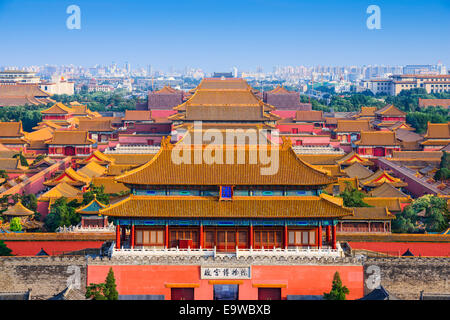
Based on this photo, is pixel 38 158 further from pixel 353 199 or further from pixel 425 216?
pixel 425 216

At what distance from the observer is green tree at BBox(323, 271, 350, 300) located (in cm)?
2361

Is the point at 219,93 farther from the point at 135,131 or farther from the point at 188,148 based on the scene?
the point at 188,148

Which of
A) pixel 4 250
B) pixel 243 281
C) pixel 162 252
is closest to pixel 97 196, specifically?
pixel 4 250

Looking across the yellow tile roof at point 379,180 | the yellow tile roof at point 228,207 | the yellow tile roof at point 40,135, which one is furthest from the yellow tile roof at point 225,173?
the yellow tile roof at point 40,135

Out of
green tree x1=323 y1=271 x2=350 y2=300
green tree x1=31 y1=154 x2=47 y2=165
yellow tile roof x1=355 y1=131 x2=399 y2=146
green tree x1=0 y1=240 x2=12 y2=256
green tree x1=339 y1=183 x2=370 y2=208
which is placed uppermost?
yellow tile roof x1=355 y1=131 x2=399 y2=146

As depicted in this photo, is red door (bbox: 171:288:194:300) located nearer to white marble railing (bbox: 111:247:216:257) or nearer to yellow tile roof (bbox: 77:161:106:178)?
white marble railing (bbox: 111:247:216:257)

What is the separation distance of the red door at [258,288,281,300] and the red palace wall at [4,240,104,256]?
30.5ft

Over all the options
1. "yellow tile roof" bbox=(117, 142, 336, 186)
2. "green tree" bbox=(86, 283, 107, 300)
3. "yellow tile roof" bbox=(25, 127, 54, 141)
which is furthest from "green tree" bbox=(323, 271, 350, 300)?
"yellow tile roof" bbox=(25, 127, 54, 141)

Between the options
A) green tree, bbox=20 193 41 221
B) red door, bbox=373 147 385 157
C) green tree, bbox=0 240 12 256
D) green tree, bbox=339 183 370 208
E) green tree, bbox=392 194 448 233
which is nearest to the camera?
green tree, bbox=0 240 12 256

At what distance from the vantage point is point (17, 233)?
3111 centimetres

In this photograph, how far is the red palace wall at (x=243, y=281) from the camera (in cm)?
2517

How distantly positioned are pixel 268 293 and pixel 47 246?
11.9 meters

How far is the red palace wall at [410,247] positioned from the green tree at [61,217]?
1465cm

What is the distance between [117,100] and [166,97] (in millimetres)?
47621
